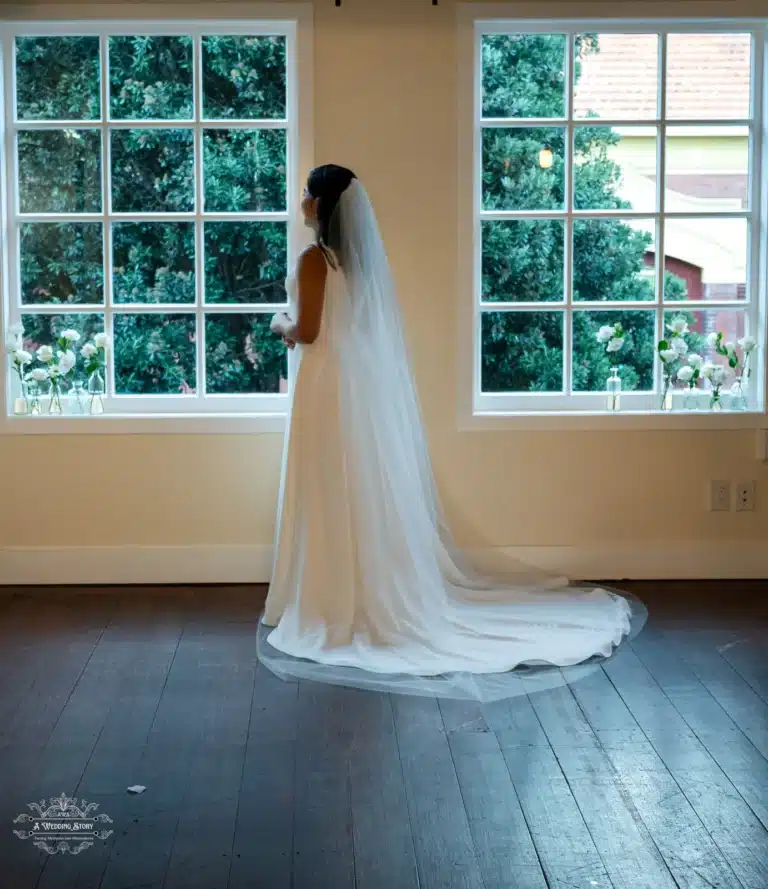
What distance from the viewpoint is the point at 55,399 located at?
16.4ft

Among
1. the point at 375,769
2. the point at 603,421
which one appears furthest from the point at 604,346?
the point at 375,769

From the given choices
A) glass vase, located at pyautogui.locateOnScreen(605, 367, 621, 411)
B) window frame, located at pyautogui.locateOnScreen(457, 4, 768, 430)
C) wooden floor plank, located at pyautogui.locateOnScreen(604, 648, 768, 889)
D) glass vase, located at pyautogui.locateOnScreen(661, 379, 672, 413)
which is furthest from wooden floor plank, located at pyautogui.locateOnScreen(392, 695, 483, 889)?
glass vase, located at pyautogui.locateOnScreen(661, 379, 672, 413)

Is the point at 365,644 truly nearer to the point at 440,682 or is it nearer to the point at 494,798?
the point at 440,682

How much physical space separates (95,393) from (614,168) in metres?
2.28

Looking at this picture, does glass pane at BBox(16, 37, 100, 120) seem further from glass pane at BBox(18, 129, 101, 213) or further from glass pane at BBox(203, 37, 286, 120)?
glass pane at BBox(203, 37, 286, 120)

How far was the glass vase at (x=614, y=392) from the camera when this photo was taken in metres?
5.06

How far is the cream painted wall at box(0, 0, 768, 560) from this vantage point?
15.8 feet

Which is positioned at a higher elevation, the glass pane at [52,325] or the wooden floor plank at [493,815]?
the glass pane at [52,325]

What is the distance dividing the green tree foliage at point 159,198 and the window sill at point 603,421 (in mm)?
874

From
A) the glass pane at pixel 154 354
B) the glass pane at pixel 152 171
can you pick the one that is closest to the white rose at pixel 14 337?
the glass pane at pixel 154 354

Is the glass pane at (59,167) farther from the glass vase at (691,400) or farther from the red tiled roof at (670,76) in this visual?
the glass vase at (691,400)

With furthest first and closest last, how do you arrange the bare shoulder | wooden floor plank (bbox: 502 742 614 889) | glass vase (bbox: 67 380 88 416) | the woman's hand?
1. glass vase (bbox: 67 380 88 416)
2. the woman's hand
3. the bare shoulder
4. wooden floor plank (bbox: 502 742 614 889)

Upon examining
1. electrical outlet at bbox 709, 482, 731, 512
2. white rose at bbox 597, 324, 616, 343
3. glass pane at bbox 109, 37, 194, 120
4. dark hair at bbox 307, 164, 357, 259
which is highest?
glass pane at bbox 109, 37, 194, 120

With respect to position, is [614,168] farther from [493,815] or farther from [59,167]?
[493,815]
